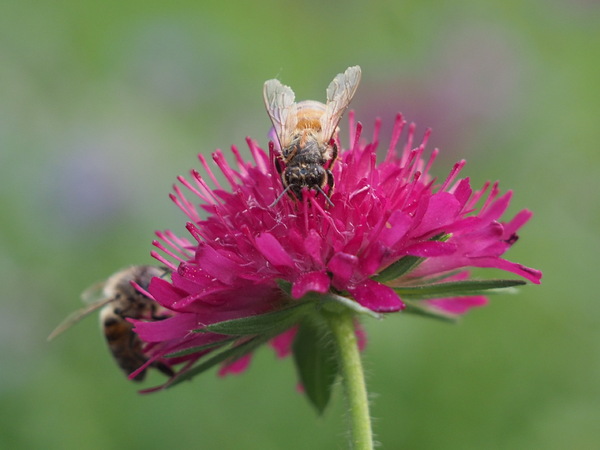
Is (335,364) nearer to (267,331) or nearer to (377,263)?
(267,331)

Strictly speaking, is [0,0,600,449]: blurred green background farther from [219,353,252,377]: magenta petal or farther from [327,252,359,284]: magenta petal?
[327,252,359,284]: magenta petal

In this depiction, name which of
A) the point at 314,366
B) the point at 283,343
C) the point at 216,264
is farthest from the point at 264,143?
the point at 216,264

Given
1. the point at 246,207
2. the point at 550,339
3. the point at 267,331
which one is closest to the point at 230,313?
the point at 267,331

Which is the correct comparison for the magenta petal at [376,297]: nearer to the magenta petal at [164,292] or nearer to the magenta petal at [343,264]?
the magenta petal at [343,264]

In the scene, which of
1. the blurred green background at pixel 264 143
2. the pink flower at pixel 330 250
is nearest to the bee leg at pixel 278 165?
the pink flower at pixel 330 250

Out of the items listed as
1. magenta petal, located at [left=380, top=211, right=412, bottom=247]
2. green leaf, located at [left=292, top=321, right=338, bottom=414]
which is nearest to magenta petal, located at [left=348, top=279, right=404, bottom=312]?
magenta petal, located at [left=380, top=211, right=412, bottom=247]

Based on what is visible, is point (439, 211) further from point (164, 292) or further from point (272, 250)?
point (164, 292)
